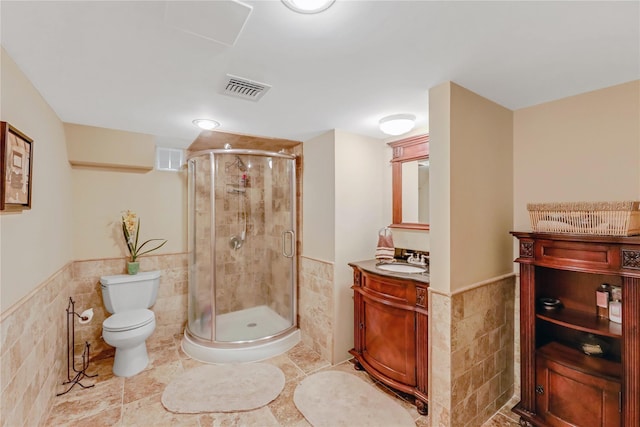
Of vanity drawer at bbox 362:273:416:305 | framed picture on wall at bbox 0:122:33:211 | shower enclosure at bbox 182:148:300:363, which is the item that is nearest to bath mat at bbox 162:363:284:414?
shower enclosure at bbox 182:148:300:363

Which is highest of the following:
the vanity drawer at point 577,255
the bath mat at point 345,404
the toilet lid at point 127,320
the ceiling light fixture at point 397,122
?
A: the ceiling light fixture at point 397,122

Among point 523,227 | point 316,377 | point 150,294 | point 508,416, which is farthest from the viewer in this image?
point 150,294

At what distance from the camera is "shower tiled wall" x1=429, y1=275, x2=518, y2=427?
1750 millimetres

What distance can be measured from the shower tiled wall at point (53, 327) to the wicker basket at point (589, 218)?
118 inches

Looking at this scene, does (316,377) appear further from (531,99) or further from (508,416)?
(531,99)

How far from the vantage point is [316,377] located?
2453 millimetres

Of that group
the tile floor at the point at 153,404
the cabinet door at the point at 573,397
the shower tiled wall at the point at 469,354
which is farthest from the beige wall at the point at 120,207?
the cabinet door at the point at 573,397

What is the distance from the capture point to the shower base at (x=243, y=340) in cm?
274

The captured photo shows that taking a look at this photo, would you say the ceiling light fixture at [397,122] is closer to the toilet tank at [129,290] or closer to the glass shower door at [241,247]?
the glass shower door at [241,247]

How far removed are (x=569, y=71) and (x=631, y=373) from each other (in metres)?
1.67

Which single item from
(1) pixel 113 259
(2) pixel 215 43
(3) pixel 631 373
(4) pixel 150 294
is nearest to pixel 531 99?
(3) pixel 631 373

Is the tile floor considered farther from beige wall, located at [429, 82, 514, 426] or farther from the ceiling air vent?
the ceiling air vent

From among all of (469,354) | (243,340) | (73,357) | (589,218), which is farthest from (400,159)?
(73,357)

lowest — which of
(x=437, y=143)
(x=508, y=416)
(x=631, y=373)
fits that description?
(x=508, y=416)
